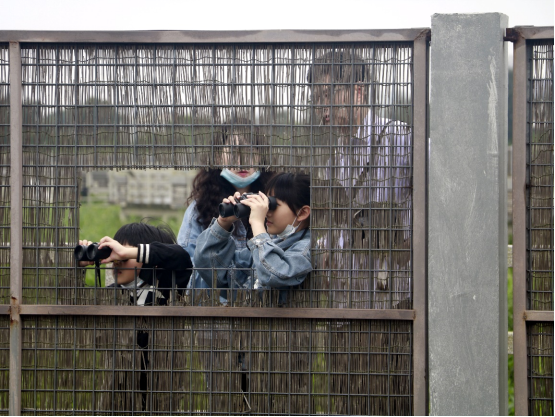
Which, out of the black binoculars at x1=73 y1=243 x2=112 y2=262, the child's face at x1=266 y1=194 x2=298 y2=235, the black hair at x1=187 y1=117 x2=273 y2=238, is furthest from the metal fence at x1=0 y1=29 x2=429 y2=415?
the black hair at x1=187 y1=117 x2=273 y2=238

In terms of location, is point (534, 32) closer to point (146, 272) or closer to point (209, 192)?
point (209, 192)

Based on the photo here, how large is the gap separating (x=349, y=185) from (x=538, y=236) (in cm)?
90

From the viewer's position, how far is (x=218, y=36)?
2615 mm

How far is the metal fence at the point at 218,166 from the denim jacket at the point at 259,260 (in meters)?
0.09

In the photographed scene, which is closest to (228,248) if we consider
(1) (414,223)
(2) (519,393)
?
(1) (414,223)

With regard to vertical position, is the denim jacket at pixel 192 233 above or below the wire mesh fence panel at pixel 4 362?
above

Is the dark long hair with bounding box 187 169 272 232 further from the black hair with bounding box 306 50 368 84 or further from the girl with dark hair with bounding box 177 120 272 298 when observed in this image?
the black hair with bounding box 306 50 368 84

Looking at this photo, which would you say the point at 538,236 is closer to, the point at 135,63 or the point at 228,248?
the point at 228,248

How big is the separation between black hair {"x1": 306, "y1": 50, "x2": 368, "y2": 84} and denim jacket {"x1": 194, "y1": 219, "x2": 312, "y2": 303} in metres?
0.75

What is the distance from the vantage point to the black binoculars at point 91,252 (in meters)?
2.58

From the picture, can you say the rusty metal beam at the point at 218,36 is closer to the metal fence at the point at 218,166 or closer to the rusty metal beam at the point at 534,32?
the metal fence at the point at 218,166

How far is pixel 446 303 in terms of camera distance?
2.54 meters

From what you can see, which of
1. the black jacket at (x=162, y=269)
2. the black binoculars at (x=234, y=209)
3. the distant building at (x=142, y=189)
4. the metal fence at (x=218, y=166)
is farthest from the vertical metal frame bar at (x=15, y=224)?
the distant building at (x=142, y=189)

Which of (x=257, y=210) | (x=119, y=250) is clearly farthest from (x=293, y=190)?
(x=119, y=250)
